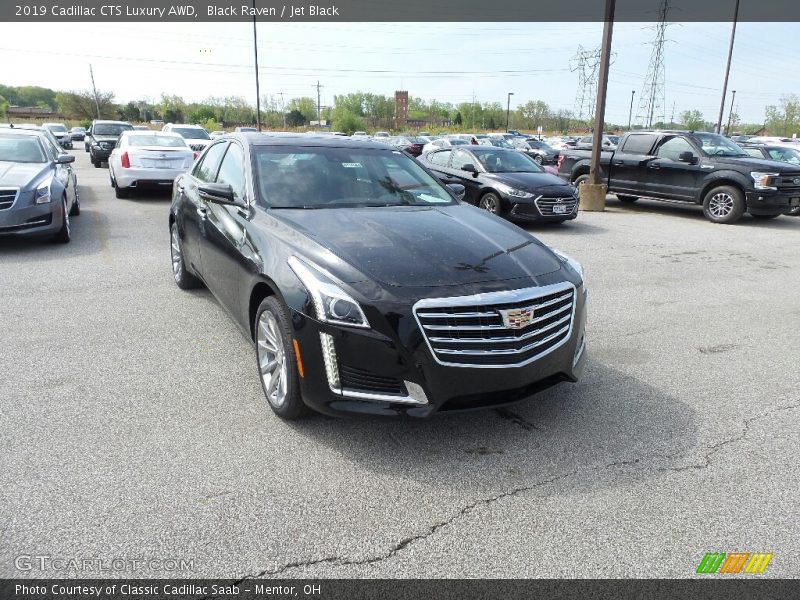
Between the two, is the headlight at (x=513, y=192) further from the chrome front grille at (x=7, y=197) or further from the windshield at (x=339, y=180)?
the chrome front grille at (x=7, y=197)

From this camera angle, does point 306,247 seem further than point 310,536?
Yes

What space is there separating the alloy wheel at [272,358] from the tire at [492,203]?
7.99 m

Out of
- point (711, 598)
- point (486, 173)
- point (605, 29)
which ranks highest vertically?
point (605, 29)

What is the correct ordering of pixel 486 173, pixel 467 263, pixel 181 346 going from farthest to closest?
pixel 486 173 < pixel 181 346 < pixel 467 263

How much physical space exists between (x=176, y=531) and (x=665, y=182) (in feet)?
44.4

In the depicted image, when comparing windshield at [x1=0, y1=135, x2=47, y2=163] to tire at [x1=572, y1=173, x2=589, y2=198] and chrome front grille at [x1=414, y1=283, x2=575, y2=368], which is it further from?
tire at [x1=572, y1=173, x2=589, y2=198]

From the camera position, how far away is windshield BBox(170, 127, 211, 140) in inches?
901

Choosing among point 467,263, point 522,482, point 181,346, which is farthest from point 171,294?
point 522,482

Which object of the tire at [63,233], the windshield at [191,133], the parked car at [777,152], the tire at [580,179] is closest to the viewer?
the tire at [63,233]

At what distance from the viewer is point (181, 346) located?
4.73 meters

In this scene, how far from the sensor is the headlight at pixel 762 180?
12.0 meters

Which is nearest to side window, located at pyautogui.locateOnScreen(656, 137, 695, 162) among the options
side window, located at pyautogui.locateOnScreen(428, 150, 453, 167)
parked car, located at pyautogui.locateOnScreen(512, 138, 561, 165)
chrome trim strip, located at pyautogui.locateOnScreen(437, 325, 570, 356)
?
side window, located at pyautogui.locateOnScreen(428, 150, 453, 167)

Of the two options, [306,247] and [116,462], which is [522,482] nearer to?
[306,247]

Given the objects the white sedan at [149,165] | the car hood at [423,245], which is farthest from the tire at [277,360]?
the white sedan at [149,165]
